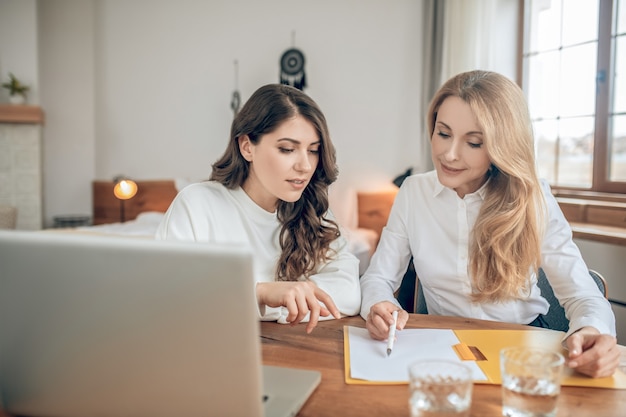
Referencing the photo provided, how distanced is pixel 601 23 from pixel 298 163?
2618 millimetres

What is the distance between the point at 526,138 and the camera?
1440 mm

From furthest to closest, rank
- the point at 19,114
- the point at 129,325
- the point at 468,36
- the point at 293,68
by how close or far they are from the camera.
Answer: the point at 293,68, the point at 19,114, the point at 468,36, the point at 129,325

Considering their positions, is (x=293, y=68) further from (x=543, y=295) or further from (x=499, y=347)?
(x=499, y=347)

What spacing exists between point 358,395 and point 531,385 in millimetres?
250

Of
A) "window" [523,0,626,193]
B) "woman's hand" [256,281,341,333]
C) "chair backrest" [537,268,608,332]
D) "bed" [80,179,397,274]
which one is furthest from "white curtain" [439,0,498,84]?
"woman's hand" [256,281,341,333]

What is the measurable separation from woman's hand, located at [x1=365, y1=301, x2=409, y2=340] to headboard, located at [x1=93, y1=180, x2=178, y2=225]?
13.1ft

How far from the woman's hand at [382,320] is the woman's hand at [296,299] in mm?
102

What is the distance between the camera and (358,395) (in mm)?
836

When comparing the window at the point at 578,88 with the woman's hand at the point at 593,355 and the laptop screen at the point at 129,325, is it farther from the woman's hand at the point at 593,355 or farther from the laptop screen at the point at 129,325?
the laptop screen at the point at 129,325

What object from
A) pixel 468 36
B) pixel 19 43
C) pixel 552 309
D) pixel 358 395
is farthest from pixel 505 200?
pixel 19 43

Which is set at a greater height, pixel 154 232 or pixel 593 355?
pixel 593 355

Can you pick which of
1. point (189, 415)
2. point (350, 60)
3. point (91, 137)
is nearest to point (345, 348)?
point (189, 415)

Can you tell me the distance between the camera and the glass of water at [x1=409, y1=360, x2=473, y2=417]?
0.72 metres

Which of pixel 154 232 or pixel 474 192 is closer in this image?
pixel 474 192
